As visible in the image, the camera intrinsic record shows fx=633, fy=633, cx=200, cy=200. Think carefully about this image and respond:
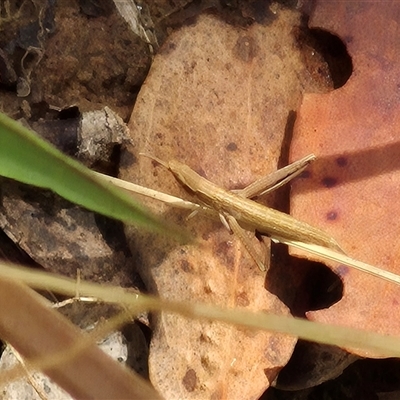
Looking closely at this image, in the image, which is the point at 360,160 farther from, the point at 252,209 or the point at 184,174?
the point at 184,174

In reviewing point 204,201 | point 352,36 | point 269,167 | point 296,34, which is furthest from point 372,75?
point 204,201

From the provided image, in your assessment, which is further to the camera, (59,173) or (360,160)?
(360,160)

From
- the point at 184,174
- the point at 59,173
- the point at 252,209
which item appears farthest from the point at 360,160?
the point at 59,173

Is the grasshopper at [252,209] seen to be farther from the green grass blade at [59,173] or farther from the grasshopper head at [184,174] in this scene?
the green grass blade at [59,173]

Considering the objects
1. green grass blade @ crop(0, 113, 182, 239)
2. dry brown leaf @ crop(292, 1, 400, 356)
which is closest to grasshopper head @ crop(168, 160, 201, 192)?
dry brown leaf @ crop(292, 1, 400, 356)

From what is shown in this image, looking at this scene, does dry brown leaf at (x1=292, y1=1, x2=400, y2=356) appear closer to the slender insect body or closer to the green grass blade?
the slender insect body
